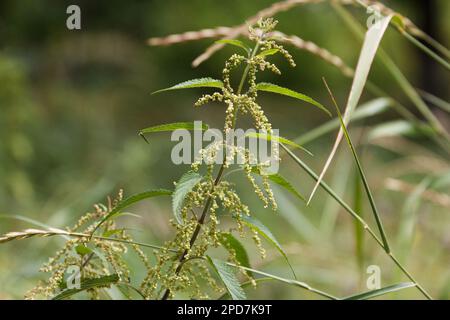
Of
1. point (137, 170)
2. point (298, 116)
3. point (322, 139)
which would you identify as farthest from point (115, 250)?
point (298, 116)

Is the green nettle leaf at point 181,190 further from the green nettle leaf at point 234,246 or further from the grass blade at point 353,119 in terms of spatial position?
the grass blade at point 353,119

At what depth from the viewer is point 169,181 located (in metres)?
3.99

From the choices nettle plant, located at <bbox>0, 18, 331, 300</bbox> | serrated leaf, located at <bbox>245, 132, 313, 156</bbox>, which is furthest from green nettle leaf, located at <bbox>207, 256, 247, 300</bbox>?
serrated leaf, located at <bbox>245, 132, 313, 156</bbox>

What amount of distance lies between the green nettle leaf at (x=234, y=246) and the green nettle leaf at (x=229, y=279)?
1.7 inches

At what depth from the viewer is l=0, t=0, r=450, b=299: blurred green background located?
174 cm

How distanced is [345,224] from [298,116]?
3.46 metres

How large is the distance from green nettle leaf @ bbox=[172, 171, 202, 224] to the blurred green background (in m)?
0.39

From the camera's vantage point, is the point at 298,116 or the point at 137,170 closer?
the point at 137,170

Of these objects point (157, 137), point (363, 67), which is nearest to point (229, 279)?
point (363, 67)

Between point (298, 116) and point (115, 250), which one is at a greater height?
point (298, 116)

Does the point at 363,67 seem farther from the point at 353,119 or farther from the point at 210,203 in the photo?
the point at 353,119

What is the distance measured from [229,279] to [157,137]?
4.06 m

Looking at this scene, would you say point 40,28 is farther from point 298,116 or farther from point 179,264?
point 179,264

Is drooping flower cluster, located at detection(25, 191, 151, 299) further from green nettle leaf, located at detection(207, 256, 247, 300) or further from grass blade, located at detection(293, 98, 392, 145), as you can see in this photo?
grass blade, located at detection(293, 98, 392, 145)
